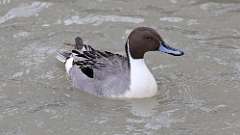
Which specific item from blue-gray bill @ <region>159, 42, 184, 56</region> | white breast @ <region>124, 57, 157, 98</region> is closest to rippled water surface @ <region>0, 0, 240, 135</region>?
white breast @ <region>124, 57, 157, 98</region>

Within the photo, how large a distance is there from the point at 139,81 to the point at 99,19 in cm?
269

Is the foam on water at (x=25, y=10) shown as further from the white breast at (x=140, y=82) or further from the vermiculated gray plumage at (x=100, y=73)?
the white breast at (x=140, y=82)

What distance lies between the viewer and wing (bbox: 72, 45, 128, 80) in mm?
10695

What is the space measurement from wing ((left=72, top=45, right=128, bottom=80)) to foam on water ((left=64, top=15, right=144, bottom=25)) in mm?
1723

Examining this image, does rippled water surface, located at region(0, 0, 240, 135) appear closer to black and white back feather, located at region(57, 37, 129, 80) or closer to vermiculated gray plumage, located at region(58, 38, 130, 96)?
vermiculated gray plumage, located at region(58, 38, 130, 96)

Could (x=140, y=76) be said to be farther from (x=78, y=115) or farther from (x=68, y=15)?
(x=68, y=15)

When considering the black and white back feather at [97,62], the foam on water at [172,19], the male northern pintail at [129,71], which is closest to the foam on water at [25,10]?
the foam on water at [172,19]

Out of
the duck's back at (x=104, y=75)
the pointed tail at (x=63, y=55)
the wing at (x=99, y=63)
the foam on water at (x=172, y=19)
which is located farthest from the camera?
the foam on water at (x=172, y=19)

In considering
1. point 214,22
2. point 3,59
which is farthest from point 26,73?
point 214,22

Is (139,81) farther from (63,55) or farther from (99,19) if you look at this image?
(99,19)

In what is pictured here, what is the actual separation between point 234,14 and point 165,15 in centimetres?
110

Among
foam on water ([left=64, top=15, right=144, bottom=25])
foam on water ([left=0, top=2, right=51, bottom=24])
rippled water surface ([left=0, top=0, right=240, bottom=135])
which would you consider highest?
foam on water ([left=0, top=2, right=51, bottom=24])

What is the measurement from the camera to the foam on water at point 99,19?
1297cm

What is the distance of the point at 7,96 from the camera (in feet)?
34.9
